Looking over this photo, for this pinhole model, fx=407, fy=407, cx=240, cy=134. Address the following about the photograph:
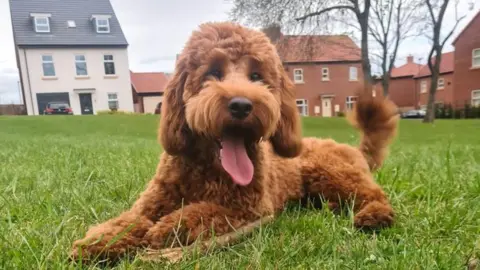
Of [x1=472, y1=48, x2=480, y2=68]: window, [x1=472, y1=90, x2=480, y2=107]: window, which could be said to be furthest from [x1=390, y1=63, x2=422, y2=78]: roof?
[x1=472, y1=48, x2=480, y2=68]: window

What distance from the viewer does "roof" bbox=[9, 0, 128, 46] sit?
3544cm

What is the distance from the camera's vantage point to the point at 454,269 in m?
1.68

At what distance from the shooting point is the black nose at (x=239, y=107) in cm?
197

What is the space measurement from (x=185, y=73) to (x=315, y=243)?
1.19 meters

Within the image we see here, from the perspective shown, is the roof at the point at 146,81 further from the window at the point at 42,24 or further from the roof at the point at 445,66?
the roof at the point at 445,66

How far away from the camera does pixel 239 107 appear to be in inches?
77.7

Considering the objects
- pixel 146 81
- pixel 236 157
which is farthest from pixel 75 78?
pixel 236 157

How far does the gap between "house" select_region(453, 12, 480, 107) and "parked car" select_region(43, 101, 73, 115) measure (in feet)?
117

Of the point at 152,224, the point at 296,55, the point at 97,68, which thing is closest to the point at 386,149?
the point at 152,224

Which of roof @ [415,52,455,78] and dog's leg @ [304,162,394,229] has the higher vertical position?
roof @ [415,52,455,78]

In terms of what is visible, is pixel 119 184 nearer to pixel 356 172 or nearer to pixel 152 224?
pixel 152 224

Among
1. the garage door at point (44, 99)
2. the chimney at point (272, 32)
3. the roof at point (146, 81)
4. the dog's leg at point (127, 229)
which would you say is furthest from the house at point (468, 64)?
the dog's leg at point (127, 229)

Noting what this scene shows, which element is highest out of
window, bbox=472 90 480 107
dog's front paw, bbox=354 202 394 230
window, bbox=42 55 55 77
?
window, bbox=42 55 55 77

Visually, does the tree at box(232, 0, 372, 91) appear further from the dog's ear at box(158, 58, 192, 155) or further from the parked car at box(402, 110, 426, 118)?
the parked car at box(402, 110, 426, 118)
